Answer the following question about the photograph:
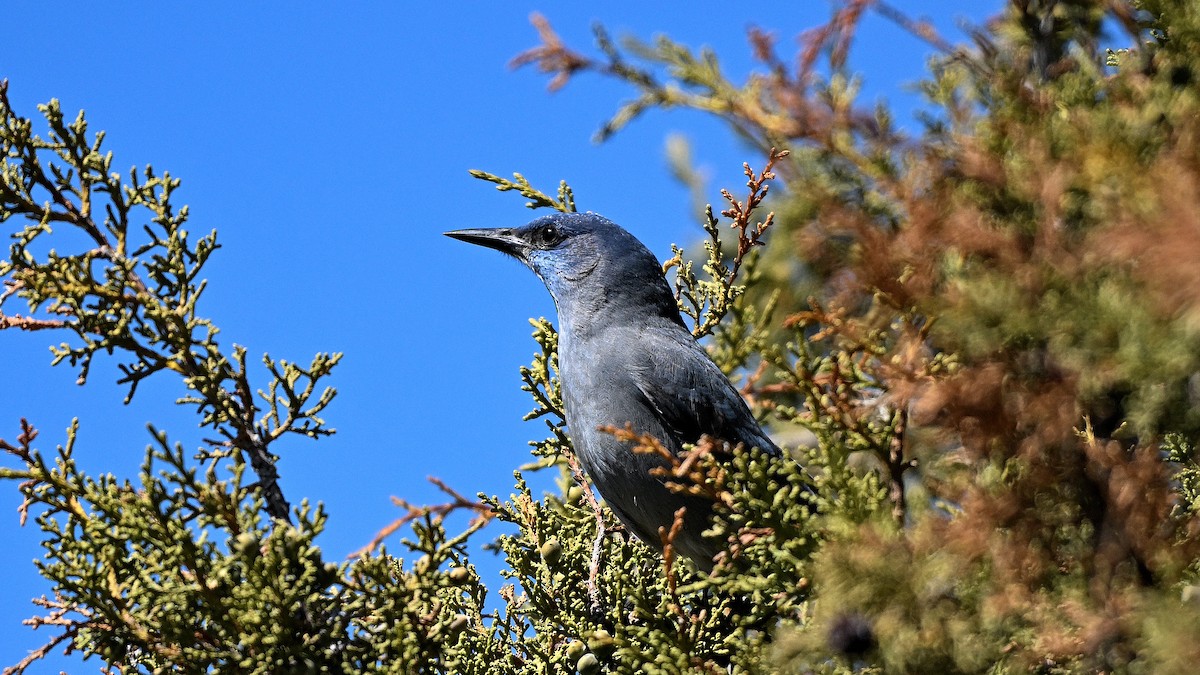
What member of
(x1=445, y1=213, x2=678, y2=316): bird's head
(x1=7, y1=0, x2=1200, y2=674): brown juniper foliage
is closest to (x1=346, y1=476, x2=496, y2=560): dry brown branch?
(x1=7, y1=0, x2=1200, y2=674): brown juniper foliage

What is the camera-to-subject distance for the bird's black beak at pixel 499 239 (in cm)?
518

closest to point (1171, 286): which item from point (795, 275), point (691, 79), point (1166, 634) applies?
point (1166, 634)

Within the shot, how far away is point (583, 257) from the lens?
501 centimetres

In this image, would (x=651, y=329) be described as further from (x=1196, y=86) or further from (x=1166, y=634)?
(x=1166, y=634)

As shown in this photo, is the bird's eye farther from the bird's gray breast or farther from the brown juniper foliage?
the brown juniper foliage

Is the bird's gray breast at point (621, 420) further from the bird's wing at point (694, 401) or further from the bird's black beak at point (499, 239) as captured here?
the bird's black beak at point (499, 239)

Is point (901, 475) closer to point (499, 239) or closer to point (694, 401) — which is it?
point (694, 401)

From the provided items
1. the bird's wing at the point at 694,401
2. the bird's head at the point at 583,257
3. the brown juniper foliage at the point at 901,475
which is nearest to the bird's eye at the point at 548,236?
the bird's head at the point at 583,257

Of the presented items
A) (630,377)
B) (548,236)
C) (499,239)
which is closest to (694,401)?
(630,377)

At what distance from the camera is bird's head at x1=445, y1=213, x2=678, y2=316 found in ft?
15.7

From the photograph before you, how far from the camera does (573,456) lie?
438cm

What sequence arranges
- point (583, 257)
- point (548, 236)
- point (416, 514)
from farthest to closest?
point (548, 236) → point (583, 257) → point (416, 514)

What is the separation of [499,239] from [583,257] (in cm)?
46

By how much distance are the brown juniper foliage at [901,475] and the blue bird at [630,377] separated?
0.41 metres
